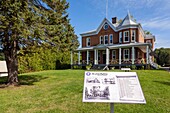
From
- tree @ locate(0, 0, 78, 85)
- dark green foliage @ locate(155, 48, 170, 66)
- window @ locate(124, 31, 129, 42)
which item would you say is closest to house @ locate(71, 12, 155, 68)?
window @ locate(124, 31, 129, 42)

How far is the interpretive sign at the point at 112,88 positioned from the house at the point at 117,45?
1910cm

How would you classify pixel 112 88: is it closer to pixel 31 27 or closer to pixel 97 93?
pixel 97 93

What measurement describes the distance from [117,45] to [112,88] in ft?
71.3

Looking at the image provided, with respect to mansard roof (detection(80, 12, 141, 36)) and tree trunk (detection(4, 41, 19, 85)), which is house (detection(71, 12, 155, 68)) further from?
tree trunk (detection(4, 41, 19, 85))

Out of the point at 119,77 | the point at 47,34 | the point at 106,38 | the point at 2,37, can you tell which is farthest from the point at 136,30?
the point at 119,77

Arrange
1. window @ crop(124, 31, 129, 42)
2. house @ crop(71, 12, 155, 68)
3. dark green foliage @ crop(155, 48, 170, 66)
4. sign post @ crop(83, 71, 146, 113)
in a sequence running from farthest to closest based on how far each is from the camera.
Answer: dark green foliage @ crop(155, 48, 170, 66)
window @ crop(124, 31, 129, 42)
house @ crop(71, 12, 155, 68)
sign post @ crop(83, 71, 146, 113)

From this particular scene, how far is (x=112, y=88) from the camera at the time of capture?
374 centimetres

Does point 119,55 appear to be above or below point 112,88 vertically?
above

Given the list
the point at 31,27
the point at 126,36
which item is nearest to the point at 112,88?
the point at 31,27

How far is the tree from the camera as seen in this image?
8031 mm

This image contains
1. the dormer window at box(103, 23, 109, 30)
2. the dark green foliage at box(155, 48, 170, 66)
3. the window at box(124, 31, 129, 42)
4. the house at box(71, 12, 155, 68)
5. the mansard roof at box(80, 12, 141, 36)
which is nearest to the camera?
the house at box(71, 12, 155, 68)

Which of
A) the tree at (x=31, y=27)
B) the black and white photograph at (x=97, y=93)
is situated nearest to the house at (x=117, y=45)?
the tree at (x=31, y=27)

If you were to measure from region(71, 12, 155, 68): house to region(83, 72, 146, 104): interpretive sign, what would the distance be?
19.1 m

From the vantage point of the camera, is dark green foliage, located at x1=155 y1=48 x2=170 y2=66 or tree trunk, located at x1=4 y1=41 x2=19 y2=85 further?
dark green foliage, located at x1=155 y1=48 x2=170 y2=66
